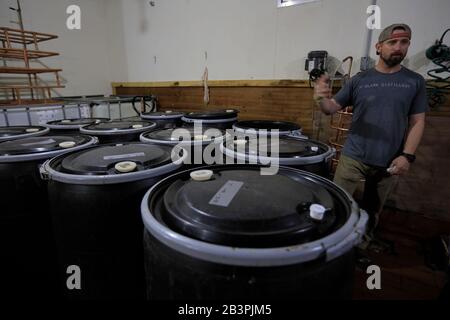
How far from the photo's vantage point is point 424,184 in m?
2.41

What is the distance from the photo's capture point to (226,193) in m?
0.85

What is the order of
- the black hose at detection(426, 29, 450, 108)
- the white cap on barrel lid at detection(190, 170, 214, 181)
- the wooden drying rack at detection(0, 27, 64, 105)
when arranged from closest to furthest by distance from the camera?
the white cap on barrel lid at detection(190, 170, 214, 181)
the black hose at detection(426, 29, 450, 108)
the wooden drying rack at detection(0, 27, 64, 105)

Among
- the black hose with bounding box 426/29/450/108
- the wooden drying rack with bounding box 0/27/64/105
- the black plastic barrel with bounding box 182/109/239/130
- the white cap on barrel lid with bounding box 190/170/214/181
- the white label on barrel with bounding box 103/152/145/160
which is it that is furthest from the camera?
the wooden drying rack with bounding box 0/27/64/105

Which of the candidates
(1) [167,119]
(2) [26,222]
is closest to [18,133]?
(2) [26,222]

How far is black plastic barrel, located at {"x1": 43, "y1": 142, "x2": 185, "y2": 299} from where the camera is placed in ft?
3.37

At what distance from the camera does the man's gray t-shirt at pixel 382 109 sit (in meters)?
1.75

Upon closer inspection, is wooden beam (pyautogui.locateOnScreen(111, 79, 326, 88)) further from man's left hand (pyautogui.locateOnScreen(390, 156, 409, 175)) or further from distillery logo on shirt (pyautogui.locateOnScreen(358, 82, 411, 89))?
man's left hand (pyautogui.locateOnScreen(390, 156, 409, 175))

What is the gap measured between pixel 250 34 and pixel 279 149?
8.05 feet

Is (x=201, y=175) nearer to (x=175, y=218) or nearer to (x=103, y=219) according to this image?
(x=175, y=218)

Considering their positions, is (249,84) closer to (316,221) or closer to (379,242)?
(379,242)

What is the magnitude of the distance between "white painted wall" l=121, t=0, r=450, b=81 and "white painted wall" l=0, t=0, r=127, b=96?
0.37m

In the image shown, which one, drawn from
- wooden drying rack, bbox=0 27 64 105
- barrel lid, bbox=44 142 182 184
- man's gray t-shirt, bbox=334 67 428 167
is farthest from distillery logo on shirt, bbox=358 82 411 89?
wooden drying rack, bbox=0 27 64 105

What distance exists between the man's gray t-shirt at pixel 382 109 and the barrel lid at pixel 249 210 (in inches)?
42.5

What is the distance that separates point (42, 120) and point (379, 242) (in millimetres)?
3680
